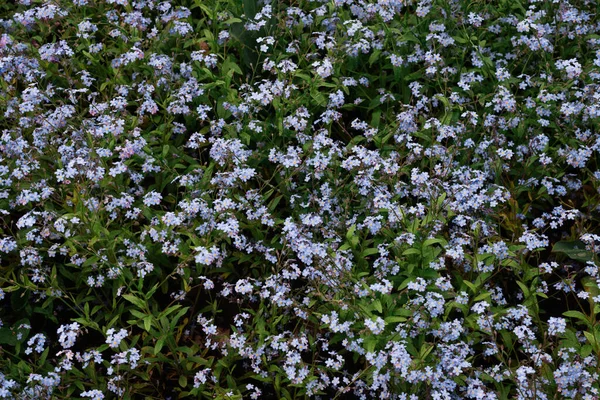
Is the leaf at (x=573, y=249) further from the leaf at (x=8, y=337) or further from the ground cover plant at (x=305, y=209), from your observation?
the leaf at (x=8, y=337)

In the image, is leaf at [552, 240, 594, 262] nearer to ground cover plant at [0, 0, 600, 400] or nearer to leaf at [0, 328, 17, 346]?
ground cover plant at [0, 0, 600, 400]

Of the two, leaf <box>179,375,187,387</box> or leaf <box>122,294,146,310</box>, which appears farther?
leaf <box>179,375,187,387</box>

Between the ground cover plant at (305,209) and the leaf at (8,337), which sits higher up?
the ground cover plant at (305,209)

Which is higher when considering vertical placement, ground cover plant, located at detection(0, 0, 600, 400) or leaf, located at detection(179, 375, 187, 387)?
ground cover plant, located at detection(0, 0, 600, 400)

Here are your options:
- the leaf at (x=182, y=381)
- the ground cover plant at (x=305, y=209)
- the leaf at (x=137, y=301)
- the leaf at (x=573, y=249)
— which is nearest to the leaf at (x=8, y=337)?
the ground cover plant at (x=305, y=209)

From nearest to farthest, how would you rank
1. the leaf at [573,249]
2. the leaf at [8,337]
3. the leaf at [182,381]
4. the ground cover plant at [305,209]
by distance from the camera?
the ground cover plant at [305,209]
the leaf at [182,381]
the leaf at [8,337]
the leaf at [573,249]

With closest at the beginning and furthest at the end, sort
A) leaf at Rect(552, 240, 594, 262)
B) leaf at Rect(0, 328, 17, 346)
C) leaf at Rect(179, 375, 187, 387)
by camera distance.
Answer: leaf at Rect(179, 375, 187, 387), leaf at Rect(0, 328, 17, 346), leaf at Rect(552, 240, 594, 262)

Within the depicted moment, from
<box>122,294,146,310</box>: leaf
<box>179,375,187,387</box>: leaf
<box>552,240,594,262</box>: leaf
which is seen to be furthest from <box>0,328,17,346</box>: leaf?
<box>552,240,594,262</box>: leaf

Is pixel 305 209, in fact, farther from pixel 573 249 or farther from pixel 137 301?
pixel 573 249

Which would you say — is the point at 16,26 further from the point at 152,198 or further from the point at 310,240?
the point at 310,240
